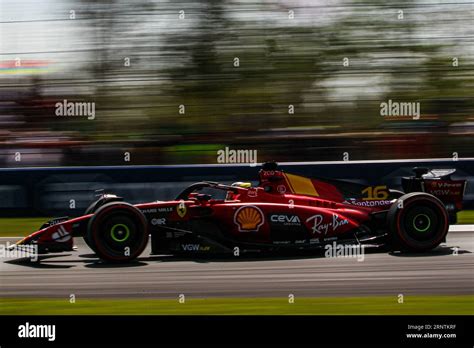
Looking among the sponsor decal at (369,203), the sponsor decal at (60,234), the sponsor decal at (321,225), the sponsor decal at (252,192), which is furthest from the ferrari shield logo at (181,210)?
the sponsor decal at (369,203)

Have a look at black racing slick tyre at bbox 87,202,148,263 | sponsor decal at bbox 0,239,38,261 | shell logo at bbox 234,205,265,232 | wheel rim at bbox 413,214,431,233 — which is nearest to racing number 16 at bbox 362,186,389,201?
wheel rim at bbox 413,214,431,233

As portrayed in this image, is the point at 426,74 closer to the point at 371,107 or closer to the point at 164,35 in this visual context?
the point at 371,107

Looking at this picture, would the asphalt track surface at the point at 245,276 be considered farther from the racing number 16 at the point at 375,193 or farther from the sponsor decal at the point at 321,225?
the racing number 16 at the point at 375,193

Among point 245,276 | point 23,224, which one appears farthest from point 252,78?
point 245,276

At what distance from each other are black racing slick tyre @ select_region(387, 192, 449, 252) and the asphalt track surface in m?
0.16

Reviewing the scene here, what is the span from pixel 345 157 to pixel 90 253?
335 inches

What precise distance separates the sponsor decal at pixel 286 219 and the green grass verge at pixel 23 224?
439 cm

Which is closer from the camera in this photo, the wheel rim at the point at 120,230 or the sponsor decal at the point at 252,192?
the wheel rim at the point at 120,230

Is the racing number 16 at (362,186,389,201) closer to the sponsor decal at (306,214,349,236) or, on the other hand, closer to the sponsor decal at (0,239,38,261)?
the sponsor decal at (306,214,349,236)

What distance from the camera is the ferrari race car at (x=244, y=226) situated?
930 centimetres

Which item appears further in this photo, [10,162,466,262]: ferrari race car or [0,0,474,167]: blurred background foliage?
[0,0,474,167]: blurred background foliage

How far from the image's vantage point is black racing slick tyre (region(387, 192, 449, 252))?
31.3 feet

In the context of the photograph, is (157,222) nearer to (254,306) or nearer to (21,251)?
(21,251)
